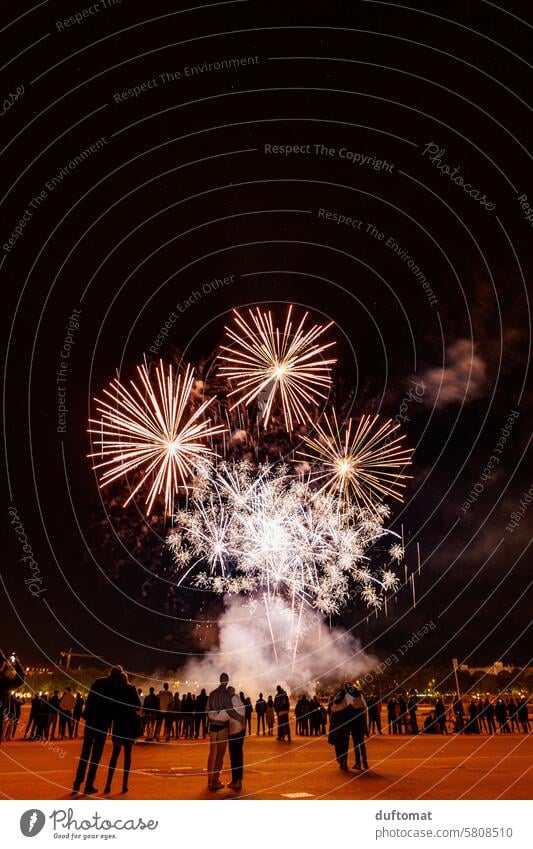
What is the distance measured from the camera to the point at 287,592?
3406cm

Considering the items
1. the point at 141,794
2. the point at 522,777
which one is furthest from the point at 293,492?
the point at 141,794

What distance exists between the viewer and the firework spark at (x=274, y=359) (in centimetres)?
2525

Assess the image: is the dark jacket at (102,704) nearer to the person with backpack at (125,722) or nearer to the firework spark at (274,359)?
the person with backpack at (125,722)

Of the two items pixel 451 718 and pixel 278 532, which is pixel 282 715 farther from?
pixel 451 718

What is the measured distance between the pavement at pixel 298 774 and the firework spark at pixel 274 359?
12010 millimetres

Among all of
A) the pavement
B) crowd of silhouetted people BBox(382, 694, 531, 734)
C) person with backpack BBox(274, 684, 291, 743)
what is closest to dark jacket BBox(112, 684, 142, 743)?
the pavement

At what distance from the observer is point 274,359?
25.6 meters

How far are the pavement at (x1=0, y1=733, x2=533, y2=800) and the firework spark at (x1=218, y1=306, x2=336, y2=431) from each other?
12.0 meters

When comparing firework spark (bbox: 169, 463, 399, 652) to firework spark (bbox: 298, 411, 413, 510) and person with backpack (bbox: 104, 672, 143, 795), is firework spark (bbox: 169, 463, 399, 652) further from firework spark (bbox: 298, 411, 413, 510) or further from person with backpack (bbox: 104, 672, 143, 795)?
person with backpack (bbox: 104, 672, 143, 795)

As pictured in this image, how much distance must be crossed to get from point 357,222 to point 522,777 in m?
17.5

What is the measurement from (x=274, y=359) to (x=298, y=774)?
15.5 metres
